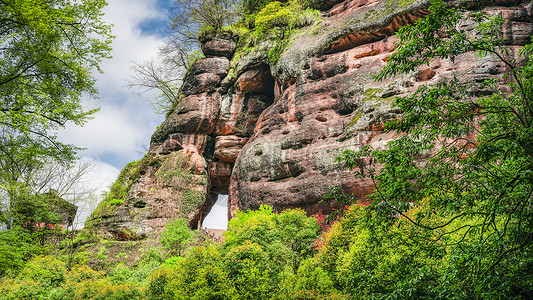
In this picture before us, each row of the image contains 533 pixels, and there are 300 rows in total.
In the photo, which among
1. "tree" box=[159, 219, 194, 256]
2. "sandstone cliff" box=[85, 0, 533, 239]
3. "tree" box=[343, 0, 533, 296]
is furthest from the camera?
"tree" box=[159, 219, 194, 256]

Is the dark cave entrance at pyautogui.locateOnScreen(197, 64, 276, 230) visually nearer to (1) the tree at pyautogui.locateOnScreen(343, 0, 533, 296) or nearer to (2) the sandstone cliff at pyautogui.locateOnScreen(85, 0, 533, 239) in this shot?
(2) the sandstone cliff at pyautogui.locateOnScreen(85, 0, 533, 239)

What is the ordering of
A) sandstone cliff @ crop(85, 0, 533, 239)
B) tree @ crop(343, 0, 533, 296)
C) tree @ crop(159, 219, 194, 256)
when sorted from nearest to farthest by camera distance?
tree @ crop(343, 0, 533, 296) → sandstone cliff @ crop(85, 0, 533, 239) → tree @ crop(159, 219, 194, 256)

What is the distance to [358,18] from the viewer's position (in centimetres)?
2255

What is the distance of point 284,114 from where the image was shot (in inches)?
938

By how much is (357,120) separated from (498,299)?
15.2m

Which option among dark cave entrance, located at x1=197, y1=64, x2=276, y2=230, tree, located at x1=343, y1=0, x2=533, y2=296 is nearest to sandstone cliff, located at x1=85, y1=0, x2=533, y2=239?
dark cave entrance, located at x1=197, y1=64, x2=276, y2=230

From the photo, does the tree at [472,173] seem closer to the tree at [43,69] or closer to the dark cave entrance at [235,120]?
the tree at [43,69]

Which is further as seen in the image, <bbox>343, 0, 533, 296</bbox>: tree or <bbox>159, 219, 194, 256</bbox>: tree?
<bbox>159, 219, 194, 256</bbox>: tree

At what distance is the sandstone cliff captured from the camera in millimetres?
19016

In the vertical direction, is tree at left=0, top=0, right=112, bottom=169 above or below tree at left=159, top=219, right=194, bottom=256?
above

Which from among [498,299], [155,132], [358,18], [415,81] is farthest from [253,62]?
[498,299]

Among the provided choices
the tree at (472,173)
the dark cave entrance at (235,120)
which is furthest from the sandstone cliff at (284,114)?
the tree at (472,173)

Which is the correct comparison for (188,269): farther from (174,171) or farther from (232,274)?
(174,171)

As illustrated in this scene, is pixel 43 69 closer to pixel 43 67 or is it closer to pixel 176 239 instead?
pixel 43 67
